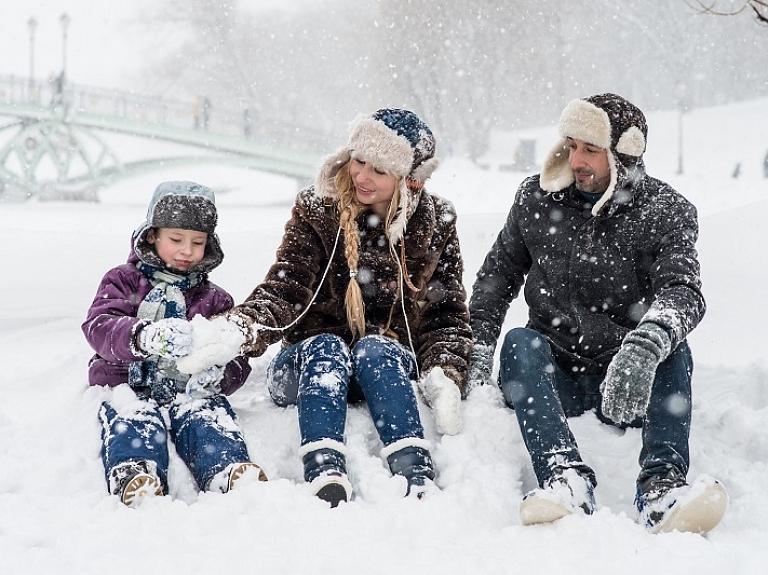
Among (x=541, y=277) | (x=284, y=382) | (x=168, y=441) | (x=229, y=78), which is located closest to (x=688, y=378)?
(x=541, y=277)

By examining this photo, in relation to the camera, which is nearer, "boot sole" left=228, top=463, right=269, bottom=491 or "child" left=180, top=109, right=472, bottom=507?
"boot sole" left=228, top=463, right=269, bottom=491

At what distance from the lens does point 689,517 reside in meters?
2.25

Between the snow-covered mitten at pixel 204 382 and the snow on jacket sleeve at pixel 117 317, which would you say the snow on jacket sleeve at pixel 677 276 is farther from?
the snow on jacket sleeve at pixel 117 317

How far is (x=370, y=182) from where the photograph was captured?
3.14m

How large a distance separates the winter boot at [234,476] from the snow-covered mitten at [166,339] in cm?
46

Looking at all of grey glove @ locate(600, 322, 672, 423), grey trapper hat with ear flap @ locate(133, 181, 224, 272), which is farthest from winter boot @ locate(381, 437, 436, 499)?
grey trapper hat with ear flap @ locate(133, 181, 224, 272)

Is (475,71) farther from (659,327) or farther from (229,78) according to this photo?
(659,327)

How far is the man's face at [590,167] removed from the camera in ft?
10.3

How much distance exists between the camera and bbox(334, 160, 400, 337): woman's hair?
3.14 metres

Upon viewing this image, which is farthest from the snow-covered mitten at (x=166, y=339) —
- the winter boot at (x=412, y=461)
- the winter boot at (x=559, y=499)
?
the winter boot at (x=559, y=499)

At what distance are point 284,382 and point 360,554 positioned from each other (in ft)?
3.57

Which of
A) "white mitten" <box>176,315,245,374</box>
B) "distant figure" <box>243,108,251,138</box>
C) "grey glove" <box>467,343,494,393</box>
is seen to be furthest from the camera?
"distant figure" <box>243,108,251,138</box>

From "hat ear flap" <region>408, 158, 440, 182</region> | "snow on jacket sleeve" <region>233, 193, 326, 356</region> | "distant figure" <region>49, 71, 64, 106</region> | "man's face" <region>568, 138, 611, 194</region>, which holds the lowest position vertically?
"distant figure" <region>49, 71, 64, 106</region>

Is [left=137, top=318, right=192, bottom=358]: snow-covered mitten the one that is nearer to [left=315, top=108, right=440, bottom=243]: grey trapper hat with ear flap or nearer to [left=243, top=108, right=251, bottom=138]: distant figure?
[left=315, top=108, right=440, bottom=243]: grey trapper hat with ear flap
